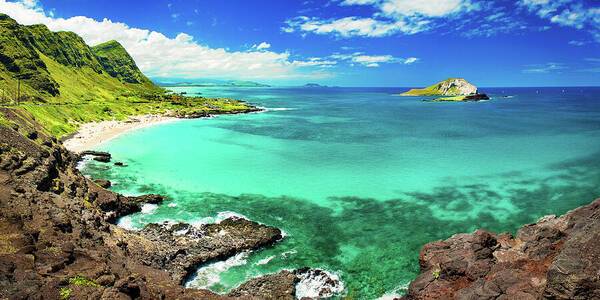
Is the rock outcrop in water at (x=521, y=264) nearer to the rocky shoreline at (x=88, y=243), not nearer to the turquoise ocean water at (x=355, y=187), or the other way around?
the turquoise ocean water at (x=355, y=187)

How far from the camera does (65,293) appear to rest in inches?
739

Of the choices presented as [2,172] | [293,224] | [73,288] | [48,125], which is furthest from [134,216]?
[48,125]

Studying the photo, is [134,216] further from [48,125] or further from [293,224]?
[48,125]

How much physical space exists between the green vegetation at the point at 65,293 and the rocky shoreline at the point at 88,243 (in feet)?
0.14

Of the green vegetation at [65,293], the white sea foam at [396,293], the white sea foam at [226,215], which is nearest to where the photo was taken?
the green vegetation at [65,293]

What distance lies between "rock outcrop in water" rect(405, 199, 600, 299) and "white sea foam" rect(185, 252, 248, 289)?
14560mm

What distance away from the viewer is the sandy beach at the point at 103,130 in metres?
86.2

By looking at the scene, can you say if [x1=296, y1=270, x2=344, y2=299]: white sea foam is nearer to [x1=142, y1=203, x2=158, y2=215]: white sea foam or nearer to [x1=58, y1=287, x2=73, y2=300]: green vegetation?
[x1=58, y1=287, x2=73, y2=300]: green vegetation

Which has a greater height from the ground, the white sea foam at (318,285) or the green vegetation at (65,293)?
the green vegetation at (65,293)

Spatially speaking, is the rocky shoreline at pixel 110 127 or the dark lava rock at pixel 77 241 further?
the rocky shoreline at pixel 110 127

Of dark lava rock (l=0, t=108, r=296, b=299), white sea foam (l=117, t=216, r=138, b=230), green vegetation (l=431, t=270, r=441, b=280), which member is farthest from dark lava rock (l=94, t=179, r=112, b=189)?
green vegetation (l=431, t=270, r=441, b=280)

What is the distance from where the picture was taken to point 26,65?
5758 inches

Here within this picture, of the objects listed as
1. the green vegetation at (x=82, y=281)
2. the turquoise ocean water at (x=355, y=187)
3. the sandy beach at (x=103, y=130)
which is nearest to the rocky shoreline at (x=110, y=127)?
the sandy beach at (x=103, y=130)

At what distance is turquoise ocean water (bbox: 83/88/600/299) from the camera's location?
35375mm
